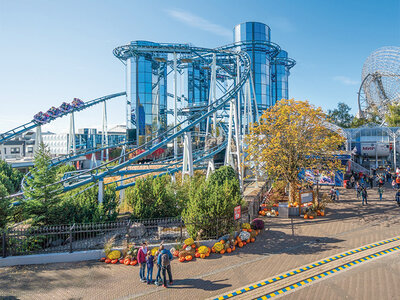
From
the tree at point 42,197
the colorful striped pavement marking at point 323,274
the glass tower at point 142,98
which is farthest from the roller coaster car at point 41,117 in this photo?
the colorful striped pavement marking at point 323,274

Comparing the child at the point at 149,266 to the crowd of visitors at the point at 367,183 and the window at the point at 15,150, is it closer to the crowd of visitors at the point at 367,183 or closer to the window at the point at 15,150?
the crowd of visitors at the point at 367,183

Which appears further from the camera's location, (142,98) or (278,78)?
(278,78)

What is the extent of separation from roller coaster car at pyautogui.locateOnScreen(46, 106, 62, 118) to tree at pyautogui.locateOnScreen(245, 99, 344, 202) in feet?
88.8

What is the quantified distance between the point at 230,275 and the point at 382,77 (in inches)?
2943

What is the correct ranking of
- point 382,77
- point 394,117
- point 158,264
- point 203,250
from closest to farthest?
point 158,264, point 203,250, point 394,117, point 382,77

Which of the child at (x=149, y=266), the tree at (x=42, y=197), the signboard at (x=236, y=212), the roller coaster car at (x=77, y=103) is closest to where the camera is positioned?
the child at (x=149, y=266)

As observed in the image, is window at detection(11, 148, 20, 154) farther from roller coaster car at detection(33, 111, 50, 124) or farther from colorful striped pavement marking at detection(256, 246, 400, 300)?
colorful striped pavement marking at detection(256, 246, 400, 300)

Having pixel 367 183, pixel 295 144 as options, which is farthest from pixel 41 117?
pixel 367 183

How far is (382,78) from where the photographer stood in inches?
2603

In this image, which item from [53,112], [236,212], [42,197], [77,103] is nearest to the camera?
[42,197]

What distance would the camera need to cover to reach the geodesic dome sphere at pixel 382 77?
59250 mm

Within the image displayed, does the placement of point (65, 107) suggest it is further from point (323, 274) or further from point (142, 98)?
point (323, 274)

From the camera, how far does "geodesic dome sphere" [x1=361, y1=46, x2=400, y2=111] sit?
194ft

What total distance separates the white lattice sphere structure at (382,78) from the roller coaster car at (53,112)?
6607 cm
